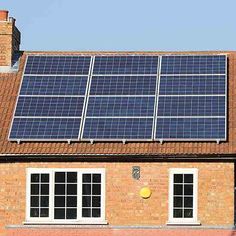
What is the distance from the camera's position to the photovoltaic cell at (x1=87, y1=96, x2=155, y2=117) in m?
32.0

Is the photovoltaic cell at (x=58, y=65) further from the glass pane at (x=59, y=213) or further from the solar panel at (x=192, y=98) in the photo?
the glass pane at (x=59, y=213)

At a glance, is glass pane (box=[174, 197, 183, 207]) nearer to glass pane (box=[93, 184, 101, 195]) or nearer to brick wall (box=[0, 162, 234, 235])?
brick wall (box=[0, 162, 234, 235])

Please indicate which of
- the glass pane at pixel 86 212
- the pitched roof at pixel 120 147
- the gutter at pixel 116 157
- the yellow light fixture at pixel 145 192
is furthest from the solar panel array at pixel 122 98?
the glass pane at pixel 86 212

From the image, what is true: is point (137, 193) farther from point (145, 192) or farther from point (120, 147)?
point (120, 147)

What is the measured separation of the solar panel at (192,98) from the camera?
31000 millimetres

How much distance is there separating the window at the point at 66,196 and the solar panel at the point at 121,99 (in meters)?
1.43

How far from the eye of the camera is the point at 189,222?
3025cm

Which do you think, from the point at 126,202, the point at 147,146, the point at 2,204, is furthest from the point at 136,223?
the point at 2,204

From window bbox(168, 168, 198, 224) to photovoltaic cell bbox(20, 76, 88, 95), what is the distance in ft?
17.5

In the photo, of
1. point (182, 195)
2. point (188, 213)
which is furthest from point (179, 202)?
point (188, 213)

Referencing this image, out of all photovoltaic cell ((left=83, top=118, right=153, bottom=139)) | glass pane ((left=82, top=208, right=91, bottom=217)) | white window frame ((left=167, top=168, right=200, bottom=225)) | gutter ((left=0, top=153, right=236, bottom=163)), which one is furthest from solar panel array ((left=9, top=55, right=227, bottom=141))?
glass pane ((left=82, top=208, right=91, bottom=217))

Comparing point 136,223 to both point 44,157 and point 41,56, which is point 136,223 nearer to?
point 44,157

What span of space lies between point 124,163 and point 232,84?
6139 millimetres

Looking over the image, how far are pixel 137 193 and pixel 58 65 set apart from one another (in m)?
7.19
